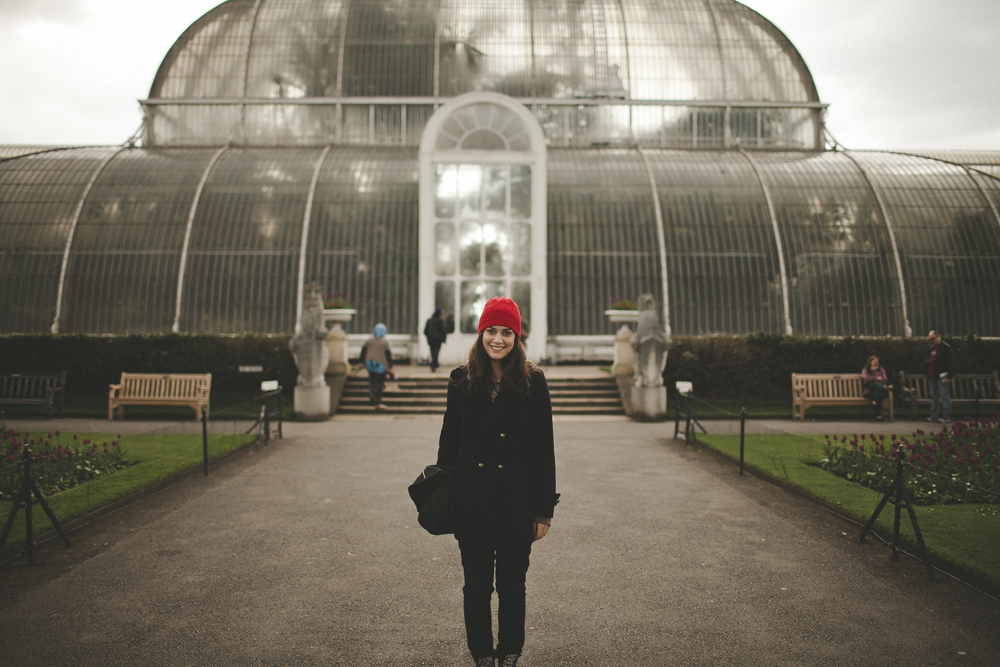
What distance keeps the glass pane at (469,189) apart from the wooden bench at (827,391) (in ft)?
35.2

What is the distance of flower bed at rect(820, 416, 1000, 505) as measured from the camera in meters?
7.23

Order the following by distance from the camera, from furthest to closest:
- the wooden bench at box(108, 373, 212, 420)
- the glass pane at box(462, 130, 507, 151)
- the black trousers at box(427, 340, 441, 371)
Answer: the glass pane at box(462, 130, 507, 151), the black trousers at box(427, 340, 441, 371), the wooden bench at box(108, 373, 212, 420)

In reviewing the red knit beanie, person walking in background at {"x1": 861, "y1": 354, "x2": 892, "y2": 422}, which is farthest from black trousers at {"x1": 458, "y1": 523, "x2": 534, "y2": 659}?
person walking in background at {"x1": 861, "y1": 354, "x2": 892, "y2": 422}

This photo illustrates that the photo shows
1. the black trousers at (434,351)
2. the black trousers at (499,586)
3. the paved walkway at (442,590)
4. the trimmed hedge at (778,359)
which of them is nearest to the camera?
the black trousers at (499,586)

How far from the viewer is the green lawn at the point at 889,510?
17.4 ft

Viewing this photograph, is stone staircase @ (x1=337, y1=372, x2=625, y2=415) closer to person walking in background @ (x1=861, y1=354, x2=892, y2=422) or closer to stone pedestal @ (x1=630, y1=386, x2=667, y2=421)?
stone pedestal @ (x1=630, y1=386, x2=667, y2=421)

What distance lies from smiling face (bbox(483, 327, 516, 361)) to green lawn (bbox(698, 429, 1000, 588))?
414 centimetres

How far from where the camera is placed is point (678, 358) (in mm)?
16359

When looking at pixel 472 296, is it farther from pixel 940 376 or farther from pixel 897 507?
pixel 897 507

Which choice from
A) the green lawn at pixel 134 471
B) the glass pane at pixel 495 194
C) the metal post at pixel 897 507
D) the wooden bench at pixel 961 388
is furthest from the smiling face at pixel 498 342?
the glass pane at pixel 495 194

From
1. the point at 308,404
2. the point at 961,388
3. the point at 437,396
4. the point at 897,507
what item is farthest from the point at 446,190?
the point at 897,507

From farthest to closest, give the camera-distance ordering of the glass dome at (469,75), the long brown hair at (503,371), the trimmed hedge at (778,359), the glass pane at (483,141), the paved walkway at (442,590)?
the glass dome at (469,75) < the glass pane at (483,141) < the trimmed hedge at (778,359) < the paved walkway at (442,590) < the long brown hair at (503,371)

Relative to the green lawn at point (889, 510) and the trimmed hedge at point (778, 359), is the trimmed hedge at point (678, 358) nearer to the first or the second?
the trimmed hedge at point (778, 359)

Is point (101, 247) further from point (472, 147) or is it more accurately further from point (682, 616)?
point (682, 616)
